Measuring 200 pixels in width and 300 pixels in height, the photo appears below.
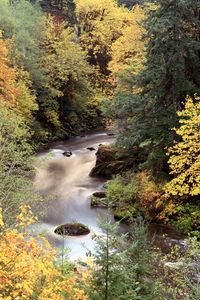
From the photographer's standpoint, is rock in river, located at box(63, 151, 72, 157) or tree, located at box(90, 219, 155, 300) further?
rock in river, located at box(63, 151, 72, 157)

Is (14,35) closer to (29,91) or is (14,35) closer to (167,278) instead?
(29,91)

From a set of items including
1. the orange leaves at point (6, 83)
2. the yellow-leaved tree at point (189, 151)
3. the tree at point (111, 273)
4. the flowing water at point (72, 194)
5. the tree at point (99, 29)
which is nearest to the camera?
the tree at point (111, 273)

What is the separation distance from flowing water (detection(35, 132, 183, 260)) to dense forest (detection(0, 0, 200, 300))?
902mm

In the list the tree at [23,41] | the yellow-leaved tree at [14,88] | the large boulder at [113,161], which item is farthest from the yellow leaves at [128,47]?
the large boulder at [113,161]

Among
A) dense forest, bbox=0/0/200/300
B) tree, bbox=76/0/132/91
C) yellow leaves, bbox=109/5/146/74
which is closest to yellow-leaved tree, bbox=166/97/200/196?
dense forest, bbox=0/0/200/300

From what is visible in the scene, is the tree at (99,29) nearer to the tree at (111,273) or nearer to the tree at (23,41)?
the tree at (23,41)

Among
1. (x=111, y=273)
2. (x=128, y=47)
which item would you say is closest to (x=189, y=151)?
(x=111, y=273)

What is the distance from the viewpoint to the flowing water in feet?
70.9

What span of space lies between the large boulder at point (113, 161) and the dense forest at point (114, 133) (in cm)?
8

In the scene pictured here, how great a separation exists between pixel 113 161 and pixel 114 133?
3171 millimetres

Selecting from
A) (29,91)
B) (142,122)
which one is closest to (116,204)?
(142,122)

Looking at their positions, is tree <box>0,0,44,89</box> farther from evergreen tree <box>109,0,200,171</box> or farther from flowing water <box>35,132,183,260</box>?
evergreen tree <box>109,0,200,171</box>

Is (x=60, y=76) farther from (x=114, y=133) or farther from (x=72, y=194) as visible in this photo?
(x=72, y=194)

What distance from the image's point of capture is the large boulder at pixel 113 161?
30.2 metres
